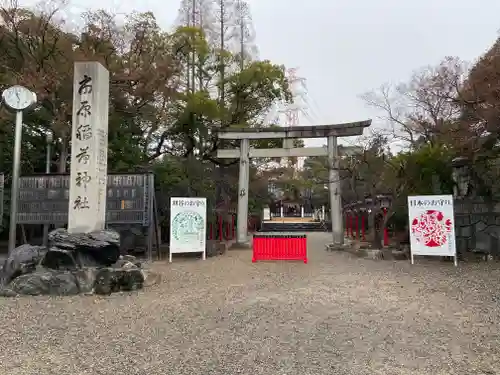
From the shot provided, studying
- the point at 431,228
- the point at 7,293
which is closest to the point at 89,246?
the point at 7,293

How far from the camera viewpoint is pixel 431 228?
10586 mm

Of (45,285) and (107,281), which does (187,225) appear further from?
(45,285)

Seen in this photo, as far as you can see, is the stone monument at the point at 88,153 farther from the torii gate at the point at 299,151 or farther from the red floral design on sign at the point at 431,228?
the torii gate at the point at 299,151

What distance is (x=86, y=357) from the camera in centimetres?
400

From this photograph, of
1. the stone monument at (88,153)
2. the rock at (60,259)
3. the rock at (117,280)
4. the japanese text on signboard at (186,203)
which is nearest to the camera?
the rock at (117,280)

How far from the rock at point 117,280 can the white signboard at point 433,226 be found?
6930 millimetres

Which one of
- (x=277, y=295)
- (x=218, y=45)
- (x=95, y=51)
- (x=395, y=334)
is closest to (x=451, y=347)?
(x=395, y=334)

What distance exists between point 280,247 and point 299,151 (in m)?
5.25

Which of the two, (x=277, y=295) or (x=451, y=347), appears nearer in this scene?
(x=451, y=347)

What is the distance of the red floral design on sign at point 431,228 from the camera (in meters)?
10.4

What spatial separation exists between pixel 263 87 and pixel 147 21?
18.6 feet

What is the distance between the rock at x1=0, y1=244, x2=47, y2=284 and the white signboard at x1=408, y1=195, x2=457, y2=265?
340 inches

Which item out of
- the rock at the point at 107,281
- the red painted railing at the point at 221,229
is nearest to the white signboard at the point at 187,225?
the rock at the point at 107,281

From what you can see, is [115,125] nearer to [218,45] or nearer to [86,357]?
[218,45]
